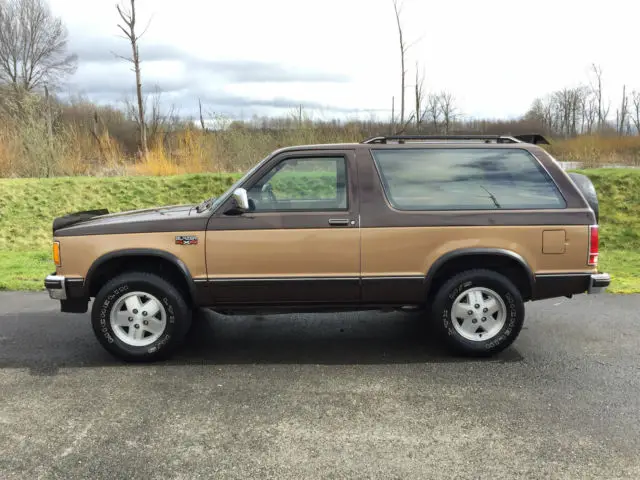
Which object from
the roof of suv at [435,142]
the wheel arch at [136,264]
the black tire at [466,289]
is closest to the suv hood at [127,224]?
the wheel arch at [136,264]

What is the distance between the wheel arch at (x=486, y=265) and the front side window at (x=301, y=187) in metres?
0.94

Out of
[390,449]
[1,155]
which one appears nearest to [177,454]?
[390,449]

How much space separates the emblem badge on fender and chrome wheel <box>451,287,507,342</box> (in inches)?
87.1

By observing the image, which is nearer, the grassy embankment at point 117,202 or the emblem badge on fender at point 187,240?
the emblem badge on fender at point 187,240

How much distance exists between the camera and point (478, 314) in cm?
467

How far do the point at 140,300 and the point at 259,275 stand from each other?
1041 mm

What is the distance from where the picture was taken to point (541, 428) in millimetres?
3416

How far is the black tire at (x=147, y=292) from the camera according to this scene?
4.59 meters

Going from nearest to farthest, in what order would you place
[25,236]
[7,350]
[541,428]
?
[541,428]
[7,350]
[25,236]

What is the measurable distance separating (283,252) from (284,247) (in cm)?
4

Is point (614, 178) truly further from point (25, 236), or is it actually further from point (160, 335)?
point (25, 236)

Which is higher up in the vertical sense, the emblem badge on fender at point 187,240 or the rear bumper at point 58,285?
the emblem badge on fender at point 187,240

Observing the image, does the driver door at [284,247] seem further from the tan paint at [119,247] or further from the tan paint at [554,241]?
the tan paint at [554,241]

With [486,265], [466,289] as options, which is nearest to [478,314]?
[466,289]
